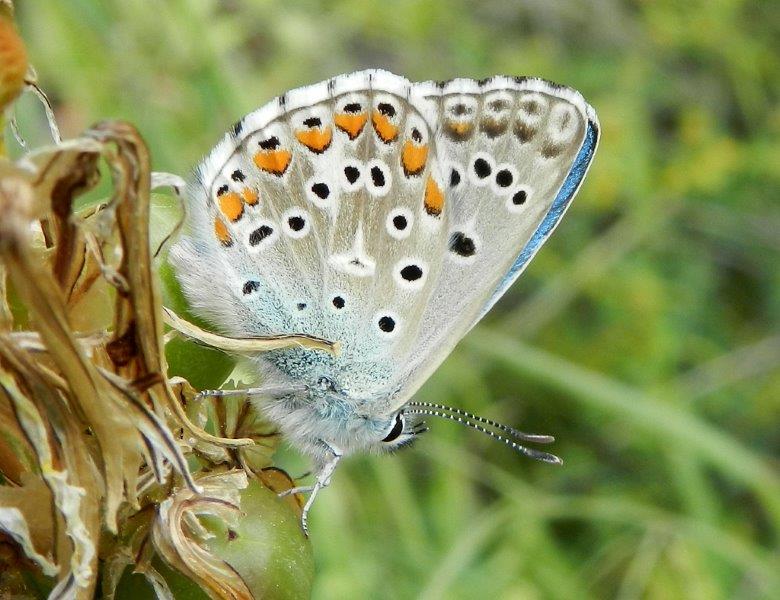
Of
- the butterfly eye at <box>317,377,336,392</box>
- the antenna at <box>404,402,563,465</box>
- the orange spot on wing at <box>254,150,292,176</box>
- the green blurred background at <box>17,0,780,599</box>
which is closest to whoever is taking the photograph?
the orange spot on wing at <box>254,150,292,176</box>

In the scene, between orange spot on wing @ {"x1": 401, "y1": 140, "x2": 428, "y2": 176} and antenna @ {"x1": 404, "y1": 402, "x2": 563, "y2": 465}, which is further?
antenna @ {"x1": 404, "y1": 402, "x2": 563, "y2": 465}

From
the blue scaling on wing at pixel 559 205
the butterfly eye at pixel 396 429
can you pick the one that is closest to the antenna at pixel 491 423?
the butterfly eye at pixel 396 429

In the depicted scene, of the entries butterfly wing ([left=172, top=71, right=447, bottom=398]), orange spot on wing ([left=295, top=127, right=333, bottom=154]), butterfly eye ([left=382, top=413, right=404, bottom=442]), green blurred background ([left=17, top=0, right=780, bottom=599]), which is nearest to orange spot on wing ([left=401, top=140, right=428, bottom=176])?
butterfly wing ([left=172, top=71, right=447, bottom=398])

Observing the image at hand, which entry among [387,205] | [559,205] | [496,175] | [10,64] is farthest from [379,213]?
[10,64]

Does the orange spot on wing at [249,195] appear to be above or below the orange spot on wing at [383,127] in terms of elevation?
below

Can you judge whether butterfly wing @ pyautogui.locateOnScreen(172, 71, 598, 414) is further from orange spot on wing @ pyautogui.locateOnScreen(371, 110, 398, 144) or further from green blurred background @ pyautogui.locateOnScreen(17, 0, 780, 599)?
green blurred background @ pyautogui.locateOnScreen(17, 0, 780, 599)

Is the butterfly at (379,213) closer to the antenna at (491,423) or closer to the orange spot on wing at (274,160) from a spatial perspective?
the orange spot on wing at (274,160)
